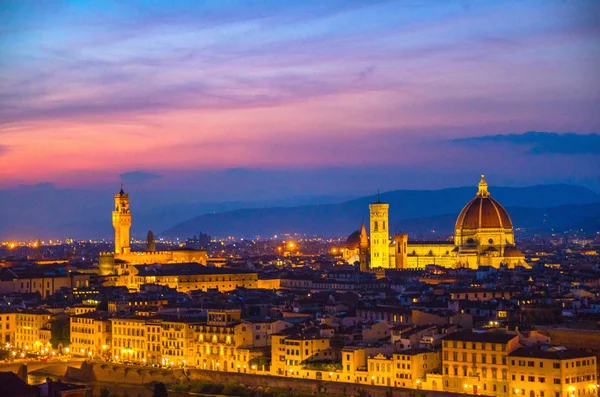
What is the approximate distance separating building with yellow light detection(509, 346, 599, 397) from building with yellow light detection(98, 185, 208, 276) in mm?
59251

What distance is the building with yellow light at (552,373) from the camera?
149 feet

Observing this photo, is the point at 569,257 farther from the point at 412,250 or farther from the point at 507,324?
the point at 507,324

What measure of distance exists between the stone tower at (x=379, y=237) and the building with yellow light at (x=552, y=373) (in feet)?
230

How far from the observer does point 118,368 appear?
60.4 metres

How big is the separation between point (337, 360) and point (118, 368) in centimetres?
1120

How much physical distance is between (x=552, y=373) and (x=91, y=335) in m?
27.5

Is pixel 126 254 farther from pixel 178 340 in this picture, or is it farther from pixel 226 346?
pixel 226 346

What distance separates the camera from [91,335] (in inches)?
2616

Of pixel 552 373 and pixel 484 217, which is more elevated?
pixel 484 217

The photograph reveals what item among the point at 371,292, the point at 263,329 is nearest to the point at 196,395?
the point at 263,329

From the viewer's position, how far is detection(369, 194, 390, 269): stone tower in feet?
386

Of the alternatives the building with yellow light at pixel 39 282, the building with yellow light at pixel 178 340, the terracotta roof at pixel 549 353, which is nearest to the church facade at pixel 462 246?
the building with yellow light at pixel 39 282

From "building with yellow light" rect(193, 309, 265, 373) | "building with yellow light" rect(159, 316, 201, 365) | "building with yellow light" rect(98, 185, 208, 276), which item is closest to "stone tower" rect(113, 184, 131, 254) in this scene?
"building with yellow light" rect(98, 185, 208, 276)

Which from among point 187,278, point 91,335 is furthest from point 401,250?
point 91,335
